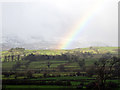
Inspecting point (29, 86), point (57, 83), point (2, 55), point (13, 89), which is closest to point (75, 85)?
point (57, 83)

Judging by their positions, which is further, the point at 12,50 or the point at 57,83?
the point at 12,50

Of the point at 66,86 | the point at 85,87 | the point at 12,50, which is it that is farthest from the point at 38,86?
the point at 12,50

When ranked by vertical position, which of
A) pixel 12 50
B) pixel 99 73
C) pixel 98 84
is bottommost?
pixel 98 84

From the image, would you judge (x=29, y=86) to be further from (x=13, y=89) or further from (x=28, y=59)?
(x=28, y=59)

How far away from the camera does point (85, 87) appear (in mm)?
11273

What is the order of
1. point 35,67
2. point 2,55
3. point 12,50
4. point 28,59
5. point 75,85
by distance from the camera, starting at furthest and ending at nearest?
1. point 12,50
2. point 28,59
3. point 2,55
4. point 35,67
5. point 75,85

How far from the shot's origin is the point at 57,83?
1270 centimetres

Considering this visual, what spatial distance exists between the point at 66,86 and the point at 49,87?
190 cm

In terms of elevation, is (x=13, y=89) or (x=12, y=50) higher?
(x=12, y=50)

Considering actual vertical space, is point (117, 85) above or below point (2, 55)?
below

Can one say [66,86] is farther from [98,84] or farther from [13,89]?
[13,89]

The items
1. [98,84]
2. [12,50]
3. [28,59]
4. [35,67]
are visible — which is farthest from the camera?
[12,50]

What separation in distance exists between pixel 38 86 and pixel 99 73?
6.83 metres

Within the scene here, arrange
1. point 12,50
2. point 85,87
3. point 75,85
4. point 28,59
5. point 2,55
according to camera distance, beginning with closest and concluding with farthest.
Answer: point 85,87 → point 75,85 → point 2,55 → point 28,59 → point 12,50
